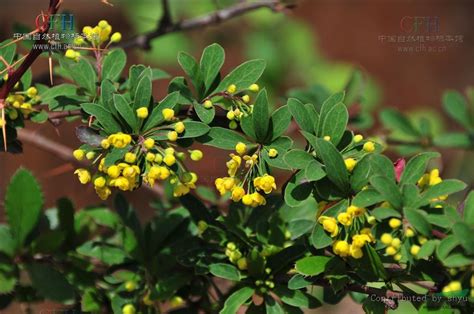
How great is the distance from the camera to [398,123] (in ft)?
4.64

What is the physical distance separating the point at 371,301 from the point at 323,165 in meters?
0.18

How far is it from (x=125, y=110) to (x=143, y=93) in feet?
0.12

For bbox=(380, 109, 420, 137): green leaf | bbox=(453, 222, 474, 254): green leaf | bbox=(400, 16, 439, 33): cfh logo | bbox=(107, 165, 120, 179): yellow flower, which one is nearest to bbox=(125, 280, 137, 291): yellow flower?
bbox=(107, 165, 120, 179): yellow flower

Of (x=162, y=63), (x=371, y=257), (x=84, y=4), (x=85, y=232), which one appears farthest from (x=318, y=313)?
(x=84, y=4)

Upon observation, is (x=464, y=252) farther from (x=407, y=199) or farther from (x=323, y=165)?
(x=323, y=165)

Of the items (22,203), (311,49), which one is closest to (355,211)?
(22,203)

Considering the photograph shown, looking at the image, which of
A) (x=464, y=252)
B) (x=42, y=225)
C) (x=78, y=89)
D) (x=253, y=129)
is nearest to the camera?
(x=464, y=252)

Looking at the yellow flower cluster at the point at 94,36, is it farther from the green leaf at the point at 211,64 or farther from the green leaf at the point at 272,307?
the green leaf at the point at 272,307

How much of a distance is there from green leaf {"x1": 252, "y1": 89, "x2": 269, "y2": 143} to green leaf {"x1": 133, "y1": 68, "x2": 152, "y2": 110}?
13cm

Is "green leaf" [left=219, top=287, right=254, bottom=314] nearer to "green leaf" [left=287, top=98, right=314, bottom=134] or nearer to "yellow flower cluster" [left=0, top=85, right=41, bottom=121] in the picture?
"green leaf" [left=287, top=98, right=314, bottom=134]

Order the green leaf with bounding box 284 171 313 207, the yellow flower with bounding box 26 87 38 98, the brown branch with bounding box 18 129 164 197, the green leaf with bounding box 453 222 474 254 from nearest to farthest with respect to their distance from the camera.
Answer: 1. the green leaf with bounding box 453 222 474 254
2. the green leaf with bounding box 284 171 313 207
3. the yellow flower with bounding box 26 87 38 98
4. the brown branch with bounding box 18 129 164 197

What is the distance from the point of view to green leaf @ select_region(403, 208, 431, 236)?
71 cm

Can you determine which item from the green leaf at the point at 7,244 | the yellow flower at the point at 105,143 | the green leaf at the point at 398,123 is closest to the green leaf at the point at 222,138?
the yellow flower at the point at 105,143

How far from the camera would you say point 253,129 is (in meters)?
0.82
